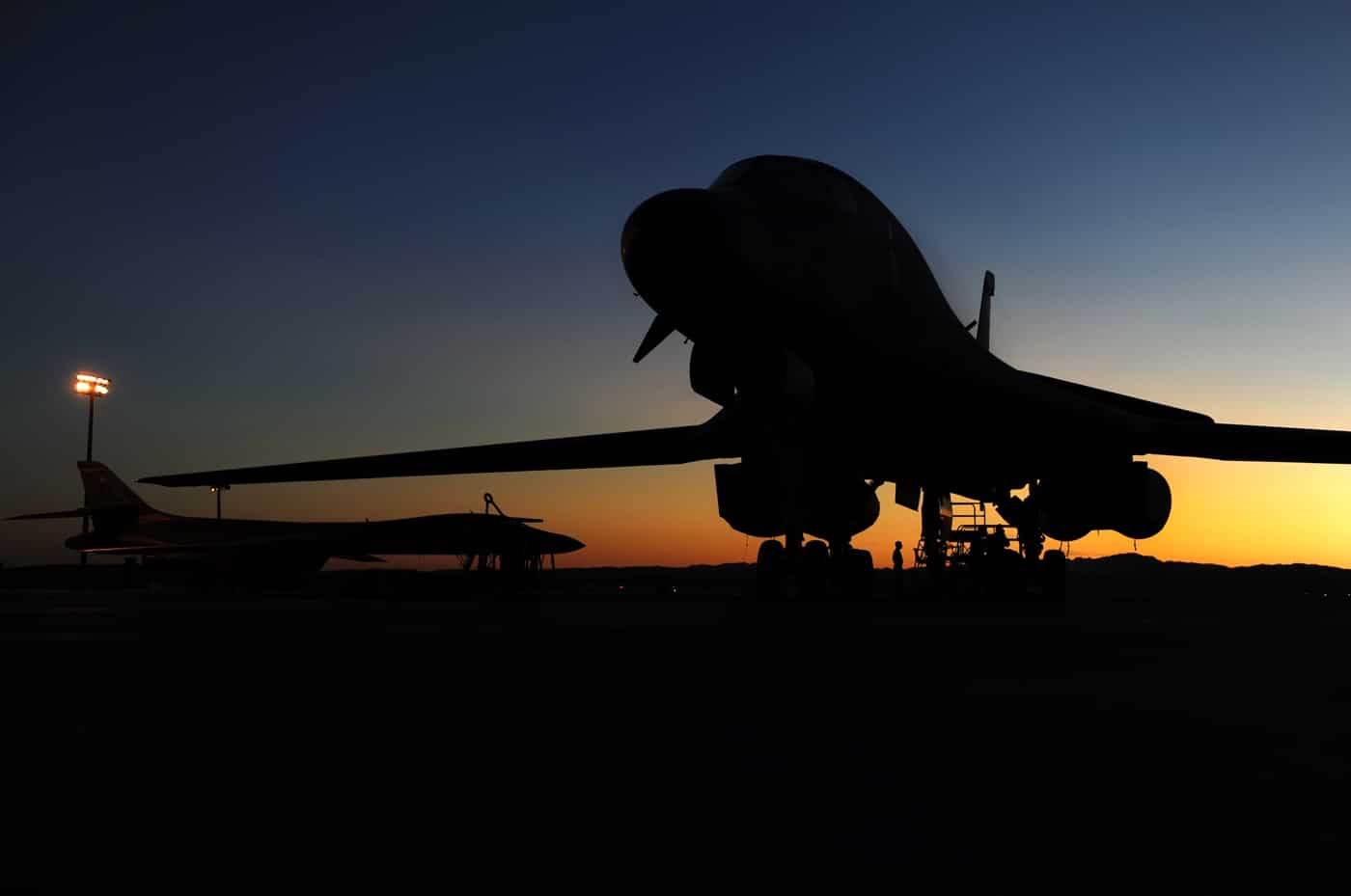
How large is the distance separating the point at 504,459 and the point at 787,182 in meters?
8.35

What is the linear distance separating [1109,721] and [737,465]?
7.13 m

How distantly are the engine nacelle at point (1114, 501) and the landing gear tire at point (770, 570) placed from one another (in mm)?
5014

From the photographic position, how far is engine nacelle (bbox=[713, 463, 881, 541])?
30.8ft

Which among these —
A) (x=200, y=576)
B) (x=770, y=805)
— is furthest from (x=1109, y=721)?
(x=200, y=576)

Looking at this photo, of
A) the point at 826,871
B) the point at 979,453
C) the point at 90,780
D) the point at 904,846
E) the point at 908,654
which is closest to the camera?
the point at 826,871

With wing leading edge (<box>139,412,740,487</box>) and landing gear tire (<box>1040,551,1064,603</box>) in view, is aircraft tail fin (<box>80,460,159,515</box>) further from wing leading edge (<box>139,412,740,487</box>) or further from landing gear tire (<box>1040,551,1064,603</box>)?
landing gear tire (<box>1040,551,1064,603</box>)

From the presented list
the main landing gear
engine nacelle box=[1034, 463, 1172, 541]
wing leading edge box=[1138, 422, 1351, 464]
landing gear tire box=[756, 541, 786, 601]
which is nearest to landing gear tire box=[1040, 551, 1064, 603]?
engine nacelle box=[1034, 463, 1172, 541]

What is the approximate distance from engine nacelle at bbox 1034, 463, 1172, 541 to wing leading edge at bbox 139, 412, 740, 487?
4987 millimetres

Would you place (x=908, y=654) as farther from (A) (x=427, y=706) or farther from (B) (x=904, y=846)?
(B) (x=904, y=846)

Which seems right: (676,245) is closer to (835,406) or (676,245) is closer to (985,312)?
(835,406)

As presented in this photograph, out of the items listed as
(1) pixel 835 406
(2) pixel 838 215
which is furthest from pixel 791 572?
(2) pixel 838 215

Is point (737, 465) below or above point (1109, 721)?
above

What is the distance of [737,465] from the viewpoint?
34.8 ft

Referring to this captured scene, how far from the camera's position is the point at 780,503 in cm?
934
